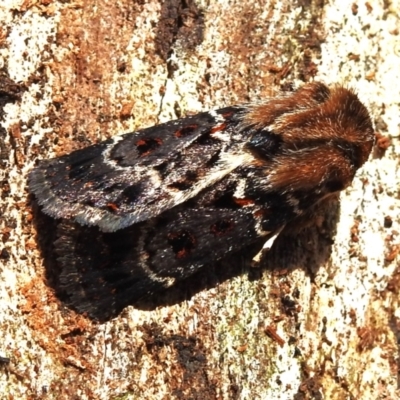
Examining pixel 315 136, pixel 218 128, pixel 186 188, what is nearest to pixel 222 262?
pixel 186 188

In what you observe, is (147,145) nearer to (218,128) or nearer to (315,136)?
(218,128)

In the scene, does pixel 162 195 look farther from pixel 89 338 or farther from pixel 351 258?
pixel 351 258

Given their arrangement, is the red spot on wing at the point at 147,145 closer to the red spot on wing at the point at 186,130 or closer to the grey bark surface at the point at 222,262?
the red spot on wing at the point at 186,130

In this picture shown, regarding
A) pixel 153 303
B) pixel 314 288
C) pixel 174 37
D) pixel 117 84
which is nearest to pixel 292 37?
pixel 174 37

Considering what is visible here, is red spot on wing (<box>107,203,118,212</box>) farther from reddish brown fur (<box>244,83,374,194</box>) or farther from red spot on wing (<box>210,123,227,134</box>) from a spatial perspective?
reddish brown fur (<box>244,83,374,194</box>)

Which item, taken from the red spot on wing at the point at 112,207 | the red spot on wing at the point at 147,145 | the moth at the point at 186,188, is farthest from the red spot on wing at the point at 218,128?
the red spot on wing at the point at 112,207
